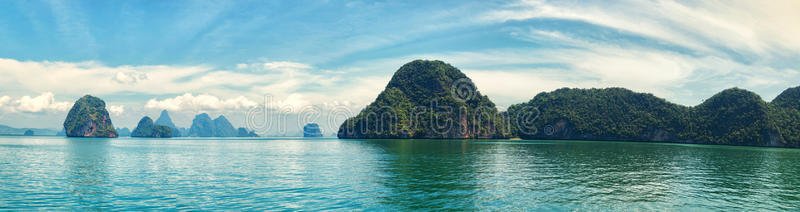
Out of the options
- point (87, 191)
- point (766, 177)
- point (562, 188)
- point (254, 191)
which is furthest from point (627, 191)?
point (87, 191)

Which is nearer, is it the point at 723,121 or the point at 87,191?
the point at 87,191

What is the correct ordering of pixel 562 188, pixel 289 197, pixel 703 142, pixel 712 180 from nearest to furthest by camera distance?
pixel 289 197, pixel 562 188, pixel 712 180, pixel 703 142

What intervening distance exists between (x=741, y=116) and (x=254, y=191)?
191348mm

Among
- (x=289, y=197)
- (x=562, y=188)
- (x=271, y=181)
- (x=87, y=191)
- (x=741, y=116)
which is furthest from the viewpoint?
(x=741, y=116)

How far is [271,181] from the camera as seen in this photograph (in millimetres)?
32125

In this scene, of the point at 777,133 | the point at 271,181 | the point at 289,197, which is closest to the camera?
the point at 289,197

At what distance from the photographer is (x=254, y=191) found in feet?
89.0

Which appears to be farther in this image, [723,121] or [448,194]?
[723,121]

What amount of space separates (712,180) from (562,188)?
55.0 ft

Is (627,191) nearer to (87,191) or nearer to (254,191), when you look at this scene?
(254,191)

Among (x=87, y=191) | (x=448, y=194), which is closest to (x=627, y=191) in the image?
(x=448, y=194)

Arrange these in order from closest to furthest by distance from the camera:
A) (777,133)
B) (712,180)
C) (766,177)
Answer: (712,180)
(766,177)
(777,133)

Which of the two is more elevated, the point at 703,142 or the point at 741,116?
the point at 741,116

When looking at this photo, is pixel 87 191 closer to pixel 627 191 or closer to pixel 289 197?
pixel 289 197
